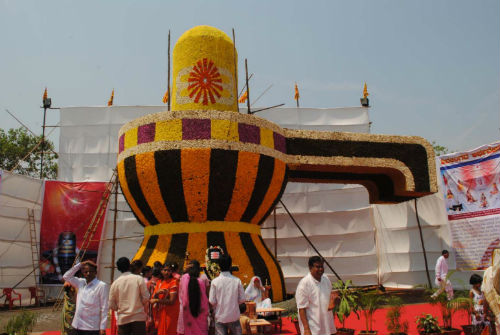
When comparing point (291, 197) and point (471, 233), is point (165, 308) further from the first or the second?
point (291, 197)

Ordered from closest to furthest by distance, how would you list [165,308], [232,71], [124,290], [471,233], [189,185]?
1. [124,290]
2. [165,308]
3. [189,185]
4. [232,71]
5. [471,233]

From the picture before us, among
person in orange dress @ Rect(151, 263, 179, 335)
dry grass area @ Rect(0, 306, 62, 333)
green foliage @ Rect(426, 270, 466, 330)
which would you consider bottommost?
dry grass area @ Rect(0, 306, 62, 333)

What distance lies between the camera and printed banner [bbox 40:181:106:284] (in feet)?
53.3

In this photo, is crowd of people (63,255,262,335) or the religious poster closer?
crowd of people (63,255,262,335)

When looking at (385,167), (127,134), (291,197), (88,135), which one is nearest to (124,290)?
(127,134)

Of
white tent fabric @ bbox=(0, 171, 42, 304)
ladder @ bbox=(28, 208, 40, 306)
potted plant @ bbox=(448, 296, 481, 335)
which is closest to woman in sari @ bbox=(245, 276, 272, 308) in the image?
potted plant @ bbox=(448, 296, 481, 335)

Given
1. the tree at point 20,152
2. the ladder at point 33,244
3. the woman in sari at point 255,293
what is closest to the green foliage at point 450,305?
the woman in sari at point 255,293

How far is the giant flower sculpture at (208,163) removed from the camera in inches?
387

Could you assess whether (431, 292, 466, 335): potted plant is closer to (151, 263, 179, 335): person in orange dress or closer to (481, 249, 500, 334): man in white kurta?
(481, 249, 500, 334): man in white kurta

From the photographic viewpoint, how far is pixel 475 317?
629cm

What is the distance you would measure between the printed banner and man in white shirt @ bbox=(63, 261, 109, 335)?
12.6 m

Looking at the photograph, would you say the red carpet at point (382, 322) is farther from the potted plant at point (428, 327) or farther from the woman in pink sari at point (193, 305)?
the woman in pink sari at point (193, 305)

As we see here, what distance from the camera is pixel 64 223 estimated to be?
16656 millimetres

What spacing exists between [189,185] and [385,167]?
19.6 ft
